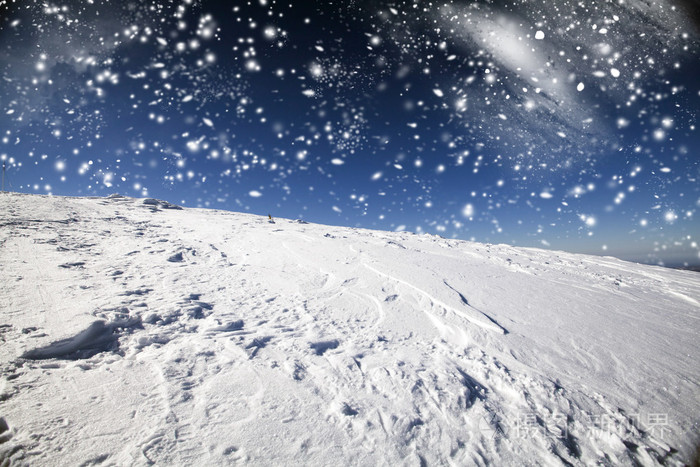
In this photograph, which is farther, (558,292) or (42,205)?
(42,205)

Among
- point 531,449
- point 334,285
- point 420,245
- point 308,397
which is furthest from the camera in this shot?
point 420,245

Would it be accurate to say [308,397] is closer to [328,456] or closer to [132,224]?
[328,456]

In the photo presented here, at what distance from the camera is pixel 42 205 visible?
909 centimetres

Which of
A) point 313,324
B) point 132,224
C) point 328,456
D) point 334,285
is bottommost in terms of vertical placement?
point 328,456

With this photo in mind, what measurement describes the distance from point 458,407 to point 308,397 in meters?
1.42

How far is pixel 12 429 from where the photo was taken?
76.5 inches

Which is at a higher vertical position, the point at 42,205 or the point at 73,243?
the point at 42,205

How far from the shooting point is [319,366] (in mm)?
3027

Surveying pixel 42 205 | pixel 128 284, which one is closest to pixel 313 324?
pixel 128 284

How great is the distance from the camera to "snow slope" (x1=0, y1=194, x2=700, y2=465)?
2137 millimetres

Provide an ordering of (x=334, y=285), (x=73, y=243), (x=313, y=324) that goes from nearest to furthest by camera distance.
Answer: (x=313, y=324) < (x=334, y=285) < (x=73, y=243)

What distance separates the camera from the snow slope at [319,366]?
2.14m

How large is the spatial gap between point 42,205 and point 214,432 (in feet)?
38.5

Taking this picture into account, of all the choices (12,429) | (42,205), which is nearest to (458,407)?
(12,429)
